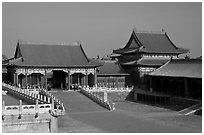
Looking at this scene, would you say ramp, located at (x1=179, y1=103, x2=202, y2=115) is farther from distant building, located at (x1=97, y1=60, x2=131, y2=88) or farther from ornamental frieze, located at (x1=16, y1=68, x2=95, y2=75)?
ornamental frieze, located at (x1=16, y1=68, x2=95, y2=75)

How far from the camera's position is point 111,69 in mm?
45031

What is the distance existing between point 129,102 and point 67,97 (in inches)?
257

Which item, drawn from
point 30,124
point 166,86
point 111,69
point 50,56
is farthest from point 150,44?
point 30,124

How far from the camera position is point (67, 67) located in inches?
1655

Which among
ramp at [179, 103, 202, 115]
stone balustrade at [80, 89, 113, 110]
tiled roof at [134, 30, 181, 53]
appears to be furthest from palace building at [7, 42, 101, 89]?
ramp at [179, 103, 202, 115]

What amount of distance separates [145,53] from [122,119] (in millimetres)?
20152

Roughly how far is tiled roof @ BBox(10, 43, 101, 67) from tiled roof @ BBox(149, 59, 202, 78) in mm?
8178

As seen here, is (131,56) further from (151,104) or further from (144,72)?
(151,104)

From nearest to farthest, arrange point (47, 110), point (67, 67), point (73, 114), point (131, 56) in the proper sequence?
point (47, 110) → point (73, 114) → point (67, 67) → point (131, 56)

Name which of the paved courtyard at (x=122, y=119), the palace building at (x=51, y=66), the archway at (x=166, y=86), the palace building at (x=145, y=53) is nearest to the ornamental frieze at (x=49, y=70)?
the palace building at (x=51, y=66)

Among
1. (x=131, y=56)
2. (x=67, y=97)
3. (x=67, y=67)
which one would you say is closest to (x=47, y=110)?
(x=67, y=97)

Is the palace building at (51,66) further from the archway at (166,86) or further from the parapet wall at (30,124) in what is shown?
the parapet wall at (30,124)

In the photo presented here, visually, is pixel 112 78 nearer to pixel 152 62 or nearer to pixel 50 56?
pixel 152 62

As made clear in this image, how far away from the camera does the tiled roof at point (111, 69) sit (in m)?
44.1
